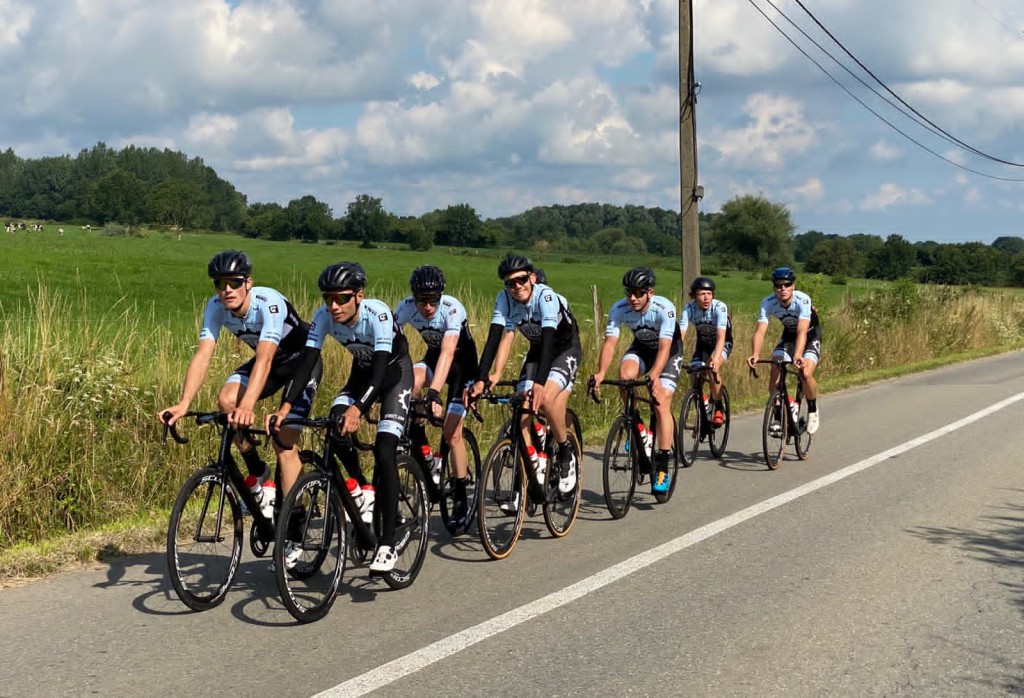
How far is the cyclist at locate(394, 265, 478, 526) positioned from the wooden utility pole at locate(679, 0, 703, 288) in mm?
10574

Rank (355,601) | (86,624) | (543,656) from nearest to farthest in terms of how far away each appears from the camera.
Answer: (543,656) < (86,624) < (355,601)

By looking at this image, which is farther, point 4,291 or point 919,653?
point 4,291

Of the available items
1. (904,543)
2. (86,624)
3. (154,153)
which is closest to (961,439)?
(904,543)

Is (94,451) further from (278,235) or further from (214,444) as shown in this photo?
(278,235)

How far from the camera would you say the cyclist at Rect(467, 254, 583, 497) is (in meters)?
7.40

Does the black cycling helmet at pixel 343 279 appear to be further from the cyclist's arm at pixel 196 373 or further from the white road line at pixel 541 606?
the white road line at pixel 541 606

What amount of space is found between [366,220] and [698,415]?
287ft

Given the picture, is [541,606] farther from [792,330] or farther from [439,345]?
[792,330]

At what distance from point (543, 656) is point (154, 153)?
17303 cm

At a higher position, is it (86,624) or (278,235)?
(278,235)

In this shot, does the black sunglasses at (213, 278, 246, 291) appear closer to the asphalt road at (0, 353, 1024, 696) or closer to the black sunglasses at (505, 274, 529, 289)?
the asphalt road at (0, 353, 1024, 696)

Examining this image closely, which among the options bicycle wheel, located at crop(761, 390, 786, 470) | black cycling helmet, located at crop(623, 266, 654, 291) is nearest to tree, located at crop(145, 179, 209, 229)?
bicycle wheel, located at crop(761, 390, 786, 470)

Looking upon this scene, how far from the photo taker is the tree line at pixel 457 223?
315 ft

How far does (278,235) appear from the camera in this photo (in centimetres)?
10169
